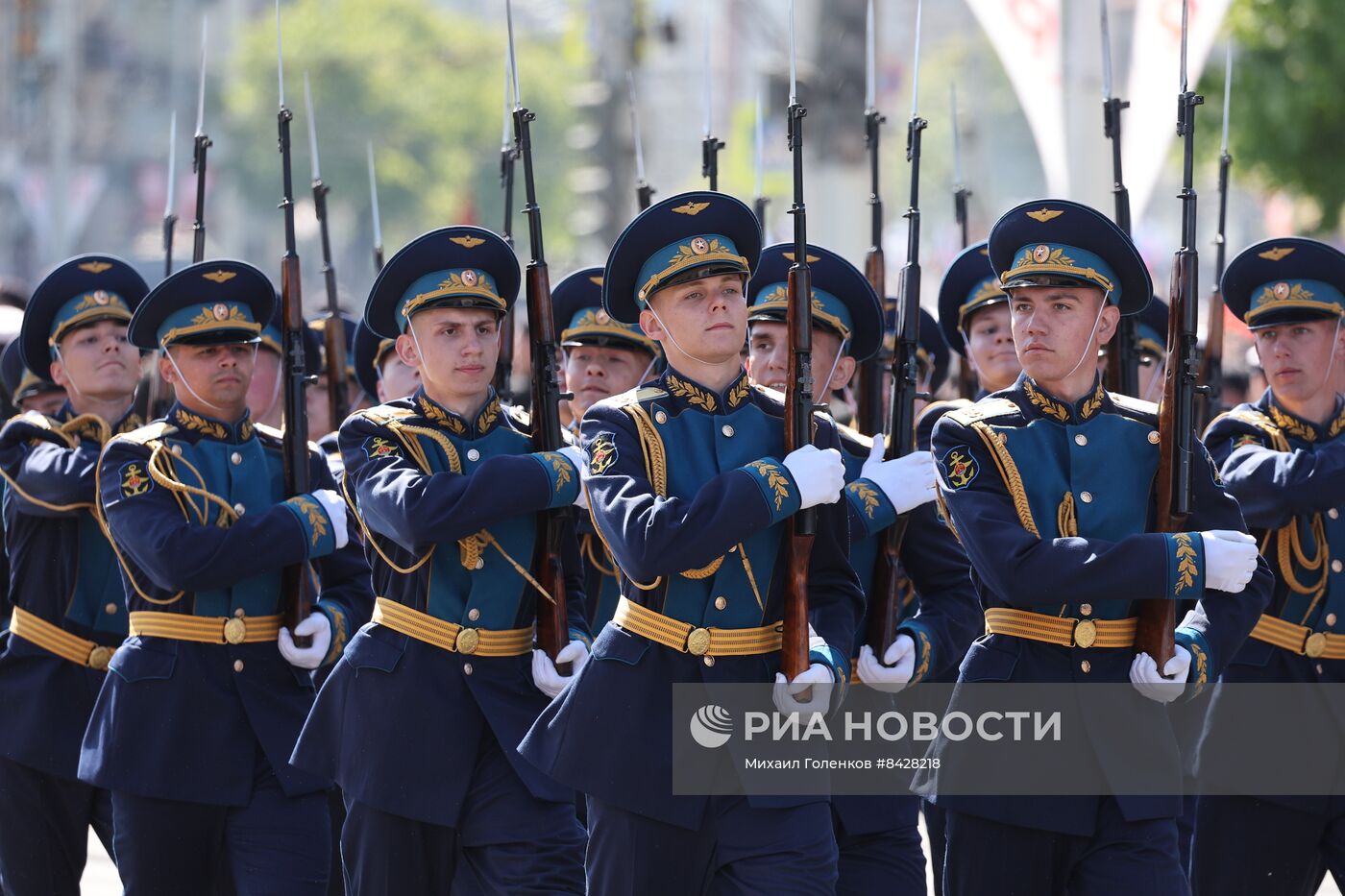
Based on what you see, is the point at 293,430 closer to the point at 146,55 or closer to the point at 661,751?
the point at 661,751

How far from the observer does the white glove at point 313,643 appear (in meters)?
6.30

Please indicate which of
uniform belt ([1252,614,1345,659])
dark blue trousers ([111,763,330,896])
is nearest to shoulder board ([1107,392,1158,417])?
uniform belt ([1252,614,1345,659])

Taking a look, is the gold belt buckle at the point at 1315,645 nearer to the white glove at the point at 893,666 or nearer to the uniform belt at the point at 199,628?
the white glove at the point at 893,666

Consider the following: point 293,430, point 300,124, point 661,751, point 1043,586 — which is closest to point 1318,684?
point 1043,586

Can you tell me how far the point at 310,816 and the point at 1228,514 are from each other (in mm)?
2664

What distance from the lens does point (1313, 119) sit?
1547cm

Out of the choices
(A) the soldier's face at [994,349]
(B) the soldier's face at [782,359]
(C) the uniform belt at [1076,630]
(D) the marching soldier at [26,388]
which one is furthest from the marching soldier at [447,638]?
(D) the marching soldier at [26,388]

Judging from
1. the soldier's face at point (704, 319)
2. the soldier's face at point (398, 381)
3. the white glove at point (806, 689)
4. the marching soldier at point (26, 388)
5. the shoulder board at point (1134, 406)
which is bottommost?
the white glove at point (806, 689)

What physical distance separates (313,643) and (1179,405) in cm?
253

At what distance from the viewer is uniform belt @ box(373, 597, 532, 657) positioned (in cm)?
575

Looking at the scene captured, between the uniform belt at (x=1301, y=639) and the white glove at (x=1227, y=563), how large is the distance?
4.36ft

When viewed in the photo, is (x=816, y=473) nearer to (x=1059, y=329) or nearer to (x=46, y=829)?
(x=1059, y=329)

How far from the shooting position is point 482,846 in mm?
5637

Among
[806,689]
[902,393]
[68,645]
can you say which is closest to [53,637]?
[68,645]
